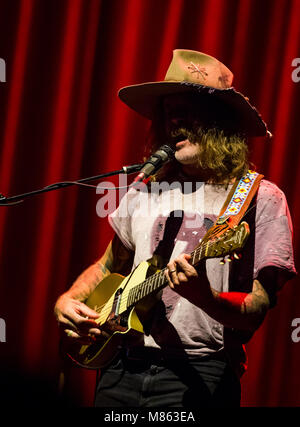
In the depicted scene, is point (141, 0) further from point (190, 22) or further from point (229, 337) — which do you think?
point (229, 337)

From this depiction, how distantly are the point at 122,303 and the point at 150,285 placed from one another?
0.54 feet

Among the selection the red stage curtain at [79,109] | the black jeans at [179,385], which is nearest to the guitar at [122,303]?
the black jeans at [179,385]

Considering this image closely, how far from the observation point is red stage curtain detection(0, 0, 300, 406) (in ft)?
7.75

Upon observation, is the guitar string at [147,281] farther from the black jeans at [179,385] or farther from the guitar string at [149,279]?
the black jeans at [179,385]

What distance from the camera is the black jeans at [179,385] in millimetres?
1491

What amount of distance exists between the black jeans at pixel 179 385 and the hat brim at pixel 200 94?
2.58ft

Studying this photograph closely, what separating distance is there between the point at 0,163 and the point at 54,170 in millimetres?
255

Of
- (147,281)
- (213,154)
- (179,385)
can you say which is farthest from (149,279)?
(213,154)

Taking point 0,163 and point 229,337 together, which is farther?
point 0,163

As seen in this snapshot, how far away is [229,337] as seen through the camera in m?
1.54

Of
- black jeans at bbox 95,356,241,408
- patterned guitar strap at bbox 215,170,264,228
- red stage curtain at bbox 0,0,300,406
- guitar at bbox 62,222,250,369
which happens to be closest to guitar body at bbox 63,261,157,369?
guitar at bbox 62,222,250,369
